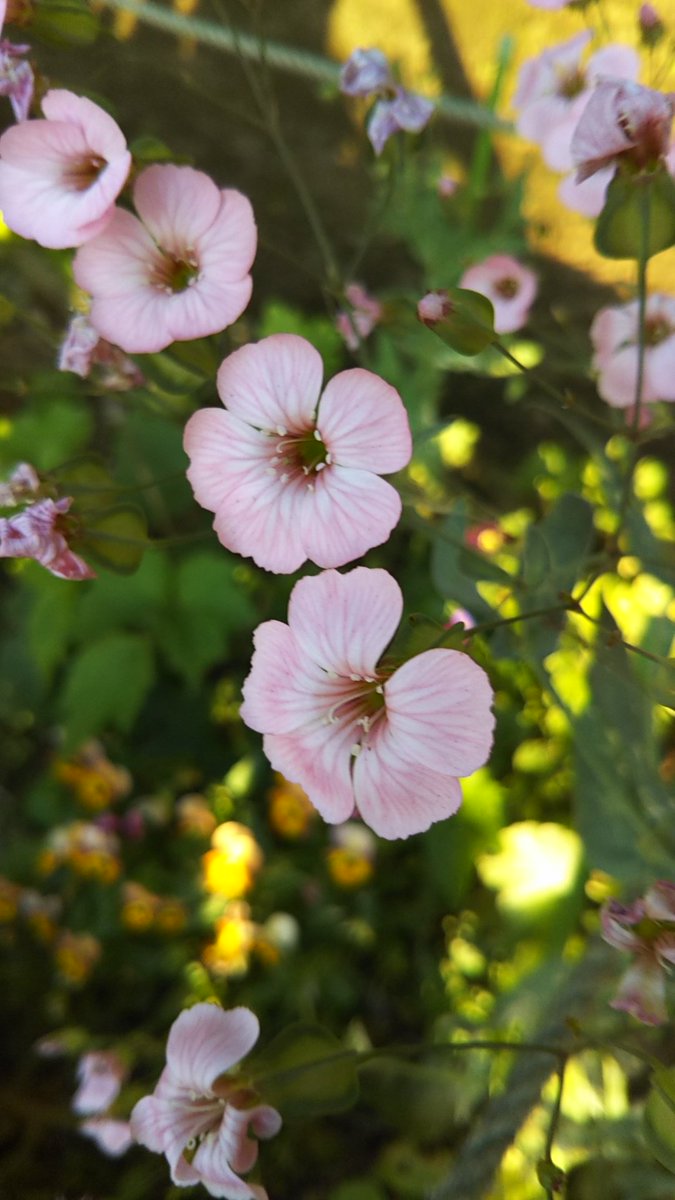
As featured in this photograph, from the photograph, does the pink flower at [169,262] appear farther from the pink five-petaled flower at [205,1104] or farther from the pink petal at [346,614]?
the pink five-petaled flower at [205,1104]

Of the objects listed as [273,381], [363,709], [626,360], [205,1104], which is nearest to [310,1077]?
[205,1104]

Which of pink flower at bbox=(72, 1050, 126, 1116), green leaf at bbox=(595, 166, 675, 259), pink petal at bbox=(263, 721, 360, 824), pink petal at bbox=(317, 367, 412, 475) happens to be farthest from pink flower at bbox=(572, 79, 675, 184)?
pink flower at bbox=(72, 1050, 126, 1116)

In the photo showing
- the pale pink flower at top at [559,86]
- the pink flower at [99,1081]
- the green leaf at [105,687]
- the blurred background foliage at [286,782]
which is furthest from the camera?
the green leaf at [105,687]

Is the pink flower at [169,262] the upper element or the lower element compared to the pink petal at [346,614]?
upper

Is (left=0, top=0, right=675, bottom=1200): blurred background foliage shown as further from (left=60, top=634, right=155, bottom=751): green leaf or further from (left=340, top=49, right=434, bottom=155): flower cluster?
(left=340, top=49, right=434, bottom=155): flower cluster

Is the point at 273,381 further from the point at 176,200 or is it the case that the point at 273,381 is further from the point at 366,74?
the point at 366,74

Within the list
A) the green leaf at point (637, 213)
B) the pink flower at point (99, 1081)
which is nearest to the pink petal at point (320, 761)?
the green leaf at point (637, 213)

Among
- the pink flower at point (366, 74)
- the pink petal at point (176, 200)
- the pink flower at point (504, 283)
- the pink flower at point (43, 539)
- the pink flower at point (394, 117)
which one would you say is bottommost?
the pink flower at point (43, 539)
